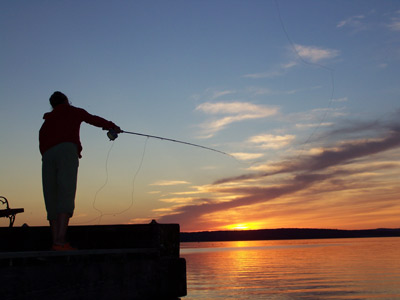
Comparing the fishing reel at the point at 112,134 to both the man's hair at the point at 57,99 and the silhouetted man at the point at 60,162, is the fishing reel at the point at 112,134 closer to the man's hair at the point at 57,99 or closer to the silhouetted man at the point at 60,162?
the silhouetted man at the point at 60,162

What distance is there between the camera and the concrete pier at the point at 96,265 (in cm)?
499

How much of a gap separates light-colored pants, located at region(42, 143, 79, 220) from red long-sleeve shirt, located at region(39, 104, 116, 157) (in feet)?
0.30

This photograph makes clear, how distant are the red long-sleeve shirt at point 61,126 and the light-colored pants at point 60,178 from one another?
91 millimetres

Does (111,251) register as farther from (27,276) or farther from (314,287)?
(314,287)

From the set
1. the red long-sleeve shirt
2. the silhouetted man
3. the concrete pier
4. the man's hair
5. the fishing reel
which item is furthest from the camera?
the fishing reel

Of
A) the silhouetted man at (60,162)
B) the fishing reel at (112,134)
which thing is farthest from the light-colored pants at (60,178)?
the fishing reel at (112,134)

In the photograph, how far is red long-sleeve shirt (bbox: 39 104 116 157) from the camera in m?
6.02

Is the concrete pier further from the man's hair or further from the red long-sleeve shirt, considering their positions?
the man's hair

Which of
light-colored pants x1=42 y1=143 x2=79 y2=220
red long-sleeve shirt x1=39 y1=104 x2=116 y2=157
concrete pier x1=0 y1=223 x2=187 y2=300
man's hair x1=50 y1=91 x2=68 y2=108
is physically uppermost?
man's hair x1=50 y1=91 x2=68 y2=108

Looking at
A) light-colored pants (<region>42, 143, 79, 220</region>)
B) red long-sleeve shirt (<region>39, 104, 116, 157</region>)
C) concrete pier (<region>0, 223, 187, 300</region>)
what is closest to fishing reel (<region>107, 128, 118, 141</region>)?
red long-sleeve shirt (<region>39, 104, 116, 157</region>)

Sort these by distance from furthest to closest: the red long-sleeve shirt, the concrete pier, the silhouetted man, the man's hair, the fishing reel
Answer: the fishing reel
the man's hair
the red long-sleeve shirt
the silhouetted man
the concrete pier

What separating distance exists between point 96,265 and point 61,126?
186 centimetres

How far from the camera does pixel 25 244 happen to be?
6.95m

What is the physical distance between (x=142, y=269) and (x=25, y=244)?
191 centimetres
